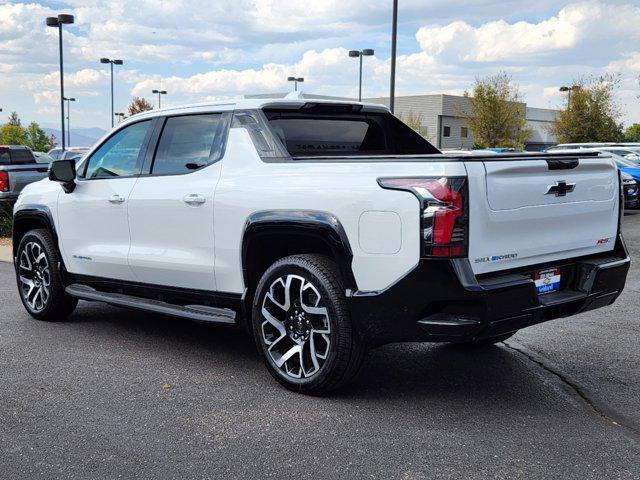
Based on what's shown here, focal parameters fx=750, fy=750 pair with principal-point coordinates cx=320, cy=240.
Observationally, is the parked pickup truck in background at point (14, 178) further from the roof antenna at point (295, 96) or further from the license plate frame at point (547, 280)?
the license plate frame at point (547, 280)

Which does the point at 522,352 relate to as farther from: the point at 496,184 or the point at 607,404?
the point at 496,184

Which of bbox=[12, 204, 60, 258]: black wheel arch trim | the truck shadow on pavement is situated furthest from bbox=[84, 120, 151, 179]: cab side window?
the truck shadow on pavement

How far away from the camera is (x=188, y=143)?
5.50 metres

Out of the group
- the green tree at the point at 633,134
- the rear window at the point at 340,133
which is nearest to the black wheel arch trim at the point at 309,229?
the rear window at the point at 340,133

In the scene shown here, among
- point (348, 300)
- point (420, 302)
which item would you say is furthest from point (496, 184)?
point (348, 300)

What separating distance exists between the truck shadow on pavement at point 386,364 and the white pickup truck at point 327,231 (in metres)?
0.38

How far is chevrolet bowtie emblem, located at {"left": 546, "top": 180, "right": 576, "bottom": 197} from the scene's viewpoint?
4.31m

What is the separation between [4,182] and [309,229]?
1068 centimetres

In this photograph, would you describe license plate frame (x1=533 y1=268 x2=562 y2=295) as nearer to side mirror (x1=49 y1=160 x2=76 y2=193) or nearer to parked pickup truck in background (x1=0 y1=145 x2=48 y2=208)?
side mirror (x1=49 y1=160 x2=76 y2=193)

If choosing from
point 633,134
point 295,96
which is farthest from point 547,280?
point 633,134

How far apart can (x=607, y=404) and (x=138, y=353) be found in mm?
3342

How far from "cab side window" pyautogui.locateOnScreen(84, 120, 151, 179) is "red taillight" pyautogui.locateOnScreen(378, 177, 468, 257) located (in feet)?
8.99

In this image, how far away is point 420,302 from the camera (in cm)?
402

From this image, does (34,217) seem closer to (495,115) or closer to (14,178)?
(14,178)
